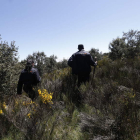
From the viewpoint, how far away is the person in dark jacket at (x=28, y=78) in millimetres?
3541

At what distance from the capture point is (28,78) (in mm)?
3609

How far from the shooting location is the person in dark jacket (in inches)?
139

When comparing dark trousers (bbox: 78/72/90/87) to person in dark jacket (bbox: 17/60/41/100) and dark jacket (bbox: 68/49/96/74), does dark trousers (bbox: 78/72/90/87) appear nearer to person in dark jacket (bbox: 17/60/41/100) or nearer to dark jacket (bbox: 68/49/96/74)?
dark jacket (bbox: 68/49/96/74)

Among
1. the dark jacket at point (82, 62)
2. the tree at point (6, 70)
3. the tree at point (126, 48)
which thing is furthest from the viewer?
the tree at point (126, 48)

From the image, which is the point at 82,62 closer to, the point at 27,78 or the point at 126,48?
the point at 27,78

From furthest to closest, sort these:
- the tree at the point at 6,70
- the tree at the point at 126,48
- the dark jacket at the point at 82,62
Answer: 1. the tree at the point at 126,48
2. the dark jacket at the point at 82,62
3. the tree at the point at 6,70

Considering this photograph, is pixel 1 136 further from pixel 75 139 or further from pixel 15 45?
pixel 15 45

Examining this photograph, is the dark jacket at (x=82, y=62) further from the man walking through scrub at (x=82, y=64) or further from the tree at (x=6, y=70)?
the tree at (x=6, y=70)

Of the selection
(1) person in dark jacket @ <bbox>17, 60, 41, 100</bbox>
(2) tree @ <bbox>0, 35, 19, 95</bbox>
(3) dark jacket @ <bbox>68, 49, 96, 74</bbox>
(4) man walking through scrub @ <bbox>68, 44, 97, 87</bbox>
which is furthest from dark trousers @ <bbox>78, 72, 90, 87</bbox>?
(2) tree @ <bbox>0, 35, 19, 95</bbox>

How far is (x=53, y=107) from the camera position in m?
2.85

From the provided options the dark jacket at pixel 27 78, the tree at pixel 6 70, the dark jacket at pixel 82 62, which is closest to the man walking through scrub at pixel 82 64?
the dark jacket at pixel 82 62

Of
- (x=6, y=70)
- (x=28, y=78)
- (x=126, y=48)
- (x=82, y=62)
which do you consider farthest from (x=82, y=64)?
(x=126, y=48)

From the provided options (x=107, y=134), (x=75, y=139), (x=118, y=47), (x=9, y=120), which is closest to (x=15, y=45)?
(x=9, y=120)

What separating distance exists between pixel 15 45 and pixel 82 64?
260cm
